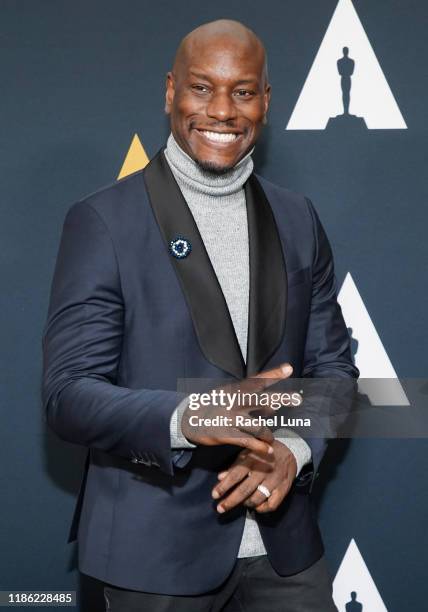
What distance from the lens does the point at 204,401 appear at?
1295 mm

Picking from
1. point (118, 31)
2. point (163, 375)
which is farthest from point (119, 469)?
point (118, 31)

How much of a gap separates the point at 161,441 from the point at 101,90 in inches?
39.9

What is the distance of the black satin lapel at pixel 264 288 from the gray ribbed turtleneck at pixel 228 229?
2 centimetres

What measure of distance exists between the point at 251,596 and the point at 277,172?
3.15ft

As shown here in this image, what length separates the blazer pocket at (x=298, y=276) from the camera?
1604 millimetres

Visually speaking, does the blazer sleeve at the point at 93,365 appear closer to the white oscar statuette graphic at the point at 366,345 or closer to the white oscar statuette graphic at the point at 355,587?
the white oscar statuette graphic at the point at 366,345

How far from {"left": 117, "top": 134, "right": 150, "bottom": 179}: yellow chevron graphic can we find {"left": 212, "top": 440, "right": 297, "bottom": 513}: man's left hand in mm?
851

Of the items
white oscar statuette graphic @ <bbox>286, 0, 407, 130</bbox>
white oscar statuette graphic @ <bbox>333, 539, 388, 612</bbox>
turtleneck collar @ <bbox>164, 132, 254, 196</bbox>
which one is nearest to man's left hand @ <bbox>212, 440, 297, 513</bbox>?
turtleneck collar @ <bbox>164, 132, 254, 196</bbox>

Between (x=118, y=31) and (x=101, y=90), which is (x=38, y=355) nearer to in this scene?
(x=101, y=90)

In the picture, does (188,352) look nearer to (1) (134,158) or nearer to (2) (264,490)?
(2) (264,490)

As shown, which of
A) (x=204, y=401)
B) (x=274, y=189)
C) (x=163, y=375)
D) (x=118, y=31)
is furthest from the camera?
(x=118, y=31)

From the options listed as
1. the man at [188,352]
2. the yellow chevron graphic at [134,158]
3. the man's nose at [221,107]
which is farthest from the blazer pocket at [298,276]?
the yellow chevron graphic at [134,158]

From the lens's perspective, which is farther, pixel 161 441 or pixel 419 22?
pixel 419 22

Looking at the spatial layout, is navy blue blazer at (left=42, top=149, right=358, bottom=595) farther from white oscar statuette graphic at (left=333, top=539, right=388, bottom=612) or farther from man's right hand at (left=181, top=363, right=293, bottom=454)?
white oscar statuette graphic at (left=333, top=539, right=388, bottom=612)
